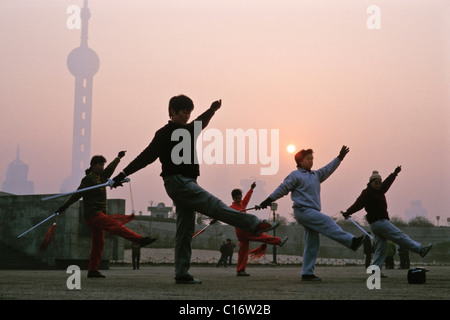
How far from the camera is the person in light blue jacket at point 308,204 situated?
8.98 m

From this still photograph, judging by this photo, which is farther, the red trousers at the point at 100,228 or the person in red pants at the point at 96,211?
the person in red pants at the point at 96,211

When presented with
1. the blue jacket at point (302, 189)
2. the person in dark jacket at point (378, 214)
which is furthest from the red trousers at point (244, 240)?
the blue jacket at point (302, 189)

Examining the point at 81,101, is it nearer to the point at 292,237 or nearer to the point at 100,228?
the point at 292,237

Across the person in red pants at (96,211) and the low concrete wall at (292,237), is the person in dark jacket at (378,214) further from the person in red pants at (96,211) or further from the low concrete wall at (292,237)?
the low concrete wall at (292,237)

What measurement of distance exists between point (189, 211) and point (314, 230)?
2.43 meters

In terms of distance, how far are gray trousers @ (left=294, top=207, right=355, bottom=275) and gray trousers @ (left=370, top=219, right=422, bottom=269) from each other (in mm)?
1987

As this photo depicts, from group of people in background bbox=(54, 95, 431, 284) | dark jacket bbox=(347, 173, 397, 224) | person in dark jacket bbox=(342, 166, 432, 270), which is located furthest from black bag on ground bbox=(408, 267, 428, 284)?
dark jacket bbox=(347, 173, 397, 224)

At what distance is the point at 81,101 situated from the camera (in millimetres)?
187750

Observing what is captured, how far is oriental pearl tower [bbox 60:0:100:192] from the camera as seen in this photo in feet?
603

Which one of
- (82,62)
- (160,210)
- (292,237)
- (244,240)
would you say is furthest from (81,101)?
(244,240)

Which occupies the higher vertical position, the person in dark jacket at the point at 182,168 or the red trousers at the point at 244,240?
the person in dark jacket at the point at 182,168

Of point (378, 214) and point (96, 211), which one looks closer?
point (96, 211)

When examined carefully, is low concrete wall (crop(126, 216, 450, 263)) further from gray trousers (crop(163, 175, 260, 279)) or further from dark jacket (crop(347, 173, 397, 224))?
gray trousers (crop(163, 175, 260, 279))
